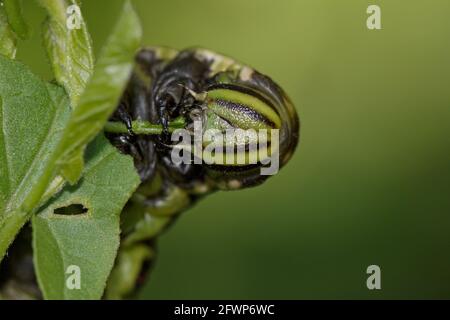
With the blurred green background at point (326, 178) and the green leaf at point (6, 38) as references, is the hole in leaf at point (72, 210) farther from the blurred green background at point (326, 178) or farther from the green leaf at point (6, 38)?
the blurred green background at point (326, 178)

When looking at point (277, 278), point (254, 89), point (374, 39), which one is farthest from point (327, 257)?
point (254, 89)

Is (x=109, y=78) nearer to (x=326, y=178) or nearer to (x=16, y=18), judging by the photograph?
(x=16, y=18)

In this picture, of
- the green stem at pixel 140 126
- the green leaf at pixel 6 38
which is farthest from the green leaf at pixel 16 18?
the green stem at pixel 140 126

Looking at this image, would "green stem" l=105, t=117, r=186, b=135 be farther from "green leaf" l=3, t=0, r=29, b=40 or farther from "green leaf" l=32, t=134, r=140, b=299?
"green leaf" l=3, t=0, r=29, b=40

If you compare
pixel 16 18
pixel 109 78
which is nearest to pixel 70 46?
pixel 16 18

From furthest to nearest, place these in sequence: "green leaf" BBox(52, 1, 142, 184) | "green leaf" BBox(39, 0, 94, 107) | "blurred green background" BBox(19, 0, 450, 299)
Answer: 1. "blurred green background" BBox(19, 0, 450, 299)
2. "green leaf" BBox(39, 0, 94, 107)
3. "green leaf" BBox(52, 1, 142, 184)

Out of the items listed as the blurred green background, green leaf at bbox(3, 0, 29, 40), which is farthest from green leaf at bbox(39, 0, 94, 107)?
the blurred green background
